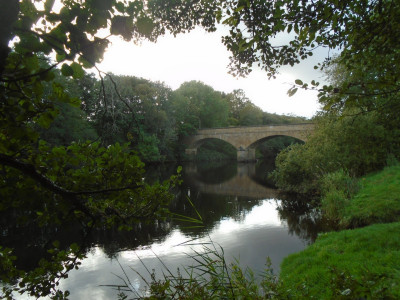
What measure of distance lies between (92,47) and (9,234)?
8.79 m

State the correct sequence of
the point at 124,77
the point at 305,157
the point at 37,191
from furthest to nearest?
the point at 124,77 < the point at 305,157 < the point at 37,191

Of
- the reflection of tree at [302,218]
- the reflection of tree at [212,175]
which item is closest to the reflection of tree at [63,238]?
the reflection of tree at [302,218]

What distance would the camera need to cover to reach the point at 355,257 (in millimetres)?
4188

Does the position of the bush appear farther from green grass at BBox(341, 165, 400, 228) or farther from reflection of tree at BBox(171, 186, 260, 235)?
reflection of tree at BBox(171, 186, 260, 235)

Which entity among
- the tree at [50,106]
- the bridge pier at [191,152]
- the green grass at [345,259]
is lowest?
the green grass at [345,259]

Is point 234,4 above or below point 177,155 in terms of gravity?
above

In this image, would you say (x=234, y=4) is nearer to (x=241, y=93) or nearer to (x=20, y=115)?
(x=20, y=115)

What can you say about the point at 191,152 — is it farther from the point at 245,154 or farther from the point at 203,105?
the point at 203,105

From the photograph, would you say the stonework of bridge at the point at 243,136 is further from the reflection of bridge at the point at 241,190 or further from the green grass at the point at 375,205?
the green grass at the point at 375,205

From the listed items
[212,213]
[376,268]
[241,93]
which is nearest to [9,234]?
[212,213]

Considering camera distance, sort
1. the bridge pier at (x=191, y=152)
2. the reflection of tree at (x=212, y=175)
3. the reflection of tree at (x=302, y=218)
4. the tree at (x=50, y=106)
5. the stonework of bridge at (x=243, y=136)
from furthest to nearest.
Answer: the bridge pier at (x=191, y=152), the stonework of bridge at (x=243, y=136), the reflection of tree at (x=212, y=175), the reflection of tree at (x=302, y=218), the tree at (x=50, y=106)

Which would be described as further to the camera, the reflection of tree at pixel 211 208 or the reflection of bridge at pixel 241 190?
the reflection of bridge at pixel 241 190

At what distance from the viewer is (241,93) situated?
61.4 meters

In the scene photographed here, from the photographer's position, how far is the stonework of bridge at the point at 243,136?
107ft
